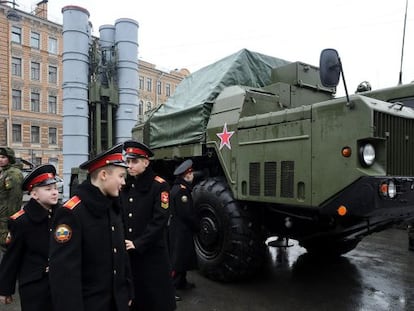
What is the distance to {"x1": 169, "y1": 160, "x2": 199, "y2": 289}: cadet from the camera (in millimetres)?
4457

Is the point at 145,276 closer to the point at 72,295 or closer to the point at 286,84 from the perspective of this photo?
the point at 72,295

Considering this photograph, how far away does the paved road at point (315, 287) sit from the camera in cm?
406

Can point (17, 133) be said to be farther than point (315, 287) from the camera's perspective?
Yes

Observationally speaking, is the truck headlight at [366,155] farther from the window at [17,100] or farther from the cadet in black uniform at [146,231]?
the window at [17,100]

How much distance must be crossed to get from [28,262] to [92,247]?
89cm

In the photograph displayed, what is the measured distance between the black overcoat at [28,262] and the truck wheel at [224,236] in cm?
221

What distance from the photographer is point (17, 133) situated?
1364 inches

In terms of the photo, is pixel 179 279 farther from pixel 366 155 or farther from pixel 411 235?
pixel 411 235

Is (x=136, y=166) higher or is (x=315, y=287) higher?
(x=136, y=166)

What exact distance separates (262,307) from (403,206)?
1.68 metres

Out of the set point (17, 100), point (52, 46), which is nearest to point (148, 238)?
point (17, 100)

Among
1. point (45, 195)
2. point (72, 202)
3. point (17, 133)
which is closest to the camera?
point (72, 202)

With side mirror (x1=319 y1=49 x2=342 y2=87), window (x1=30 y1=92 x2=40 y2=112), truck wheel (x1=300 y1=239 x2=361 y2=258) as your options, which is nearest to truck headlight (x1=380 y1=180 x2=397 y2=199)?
side mirror (x1=319 y1=49 x2=342 y2=87)

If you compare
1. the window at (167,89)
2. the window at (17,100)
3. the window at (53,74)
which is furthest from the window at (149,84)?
the window at (17,100)
